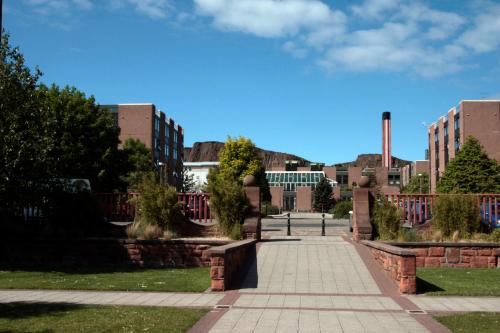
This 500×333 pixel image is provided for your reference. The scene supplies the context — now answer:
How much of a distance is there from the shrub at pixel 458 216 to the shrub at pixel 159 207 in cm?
778

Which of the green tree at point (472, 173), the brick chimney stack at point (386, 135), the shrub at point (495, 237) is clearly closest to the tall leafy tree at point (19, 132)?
the shrub at point (495, 237)

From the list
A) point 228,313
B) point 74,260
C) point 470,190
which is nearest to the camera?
point 228,313

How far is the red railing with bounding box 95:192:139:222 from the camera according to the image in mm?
18344

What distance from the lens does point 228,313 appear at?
8711 mm

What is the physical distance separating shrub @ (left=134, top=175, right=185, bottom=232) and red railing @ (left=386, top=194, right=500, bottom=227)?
6.75m

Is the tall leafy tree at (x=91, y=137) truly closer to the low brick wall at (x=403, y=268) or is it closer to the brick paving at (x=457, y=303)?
the low brick wall at (x=403, y=268)

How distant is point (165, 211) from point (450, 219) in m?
8.37

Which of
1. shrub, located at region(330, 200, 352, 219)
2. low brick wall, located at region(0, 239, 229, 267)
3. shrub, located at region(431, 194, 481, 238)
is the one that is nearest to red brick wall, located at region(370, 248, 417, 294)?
shrub, located at region(431, 194, 481, 238)

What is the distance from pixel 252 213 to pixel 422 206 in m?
5.90

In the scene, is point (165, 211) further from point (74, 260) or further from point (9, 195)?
point (9, 195)

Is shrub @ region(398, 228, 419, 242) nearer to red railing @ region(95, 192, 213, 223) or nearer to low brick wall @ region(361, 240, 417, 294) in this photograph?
low brick wall @ region(361, 240, 417, 294)

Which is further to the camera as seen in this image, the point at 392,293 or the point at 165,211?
the point at 165,211

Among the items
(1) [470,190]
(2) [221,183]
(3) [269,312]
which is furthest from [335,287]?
(1) [470,190]

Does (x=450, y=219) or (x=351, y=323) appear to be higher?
(x=450, y=219)
